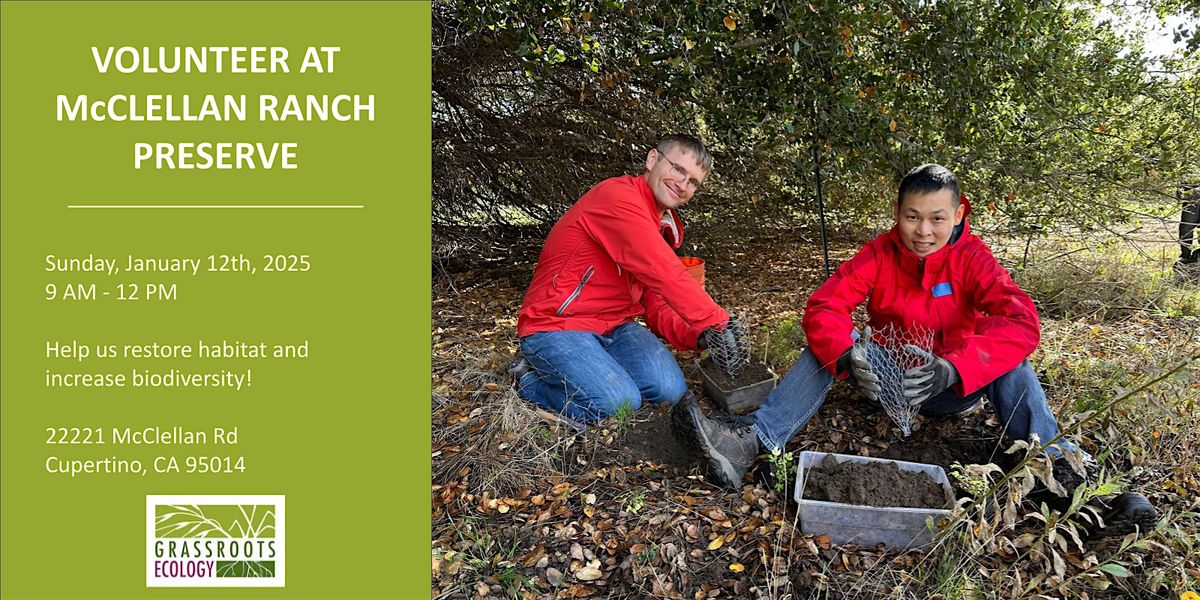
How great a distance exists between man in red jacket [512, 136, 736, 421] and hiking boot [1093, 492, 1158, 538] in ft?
4.22

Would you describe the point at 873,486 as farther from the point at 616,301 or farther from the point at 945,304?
the point at 616,301

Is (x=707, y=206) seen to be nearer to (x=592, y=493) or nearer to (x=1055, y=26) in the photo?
(x=1055, y=26)

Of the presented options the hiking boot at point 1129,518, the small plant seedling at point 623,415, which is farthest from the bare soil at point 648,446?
the hiking boot at point 1129,518

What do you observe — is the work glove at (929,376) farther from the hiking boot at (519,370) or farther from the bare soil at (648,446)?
the hiking boot at (519,370)

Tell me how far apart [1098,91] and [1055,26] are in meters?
0.50

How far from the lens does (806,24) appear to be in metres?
2.88

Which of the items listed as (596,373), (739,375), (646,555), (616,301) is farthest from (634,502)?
(616,301)

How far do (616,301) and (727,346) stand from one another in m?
0.53

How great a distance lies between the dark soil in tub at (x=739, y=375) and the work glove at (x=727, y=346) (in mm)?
26

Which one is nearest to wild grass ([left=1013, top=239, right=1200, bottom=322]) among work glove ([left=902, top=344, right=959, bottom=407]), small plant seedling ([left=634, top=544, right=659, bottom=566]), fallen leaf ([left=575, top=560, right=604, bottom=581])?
work glove ([left=902, top=344, right=959, bottom=407])

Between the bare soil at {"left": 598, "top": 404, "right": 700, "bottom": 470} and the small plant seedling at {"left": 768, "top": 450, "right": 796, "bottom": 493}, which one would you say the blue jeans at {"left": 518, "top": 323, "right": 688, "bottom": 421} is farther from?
the small plant seedling at {"left": 768, "top": 450, "right": 796, "bottom": 493}

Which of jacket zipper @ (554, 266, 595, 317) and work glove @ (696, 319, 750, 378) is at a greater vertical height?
jacket zipper @ (554, 266, 595, 317)

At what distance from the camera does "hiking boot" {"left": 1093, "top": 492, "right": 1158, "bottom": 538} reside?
200 centimetres

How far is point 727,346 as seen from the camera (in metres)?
2.91
